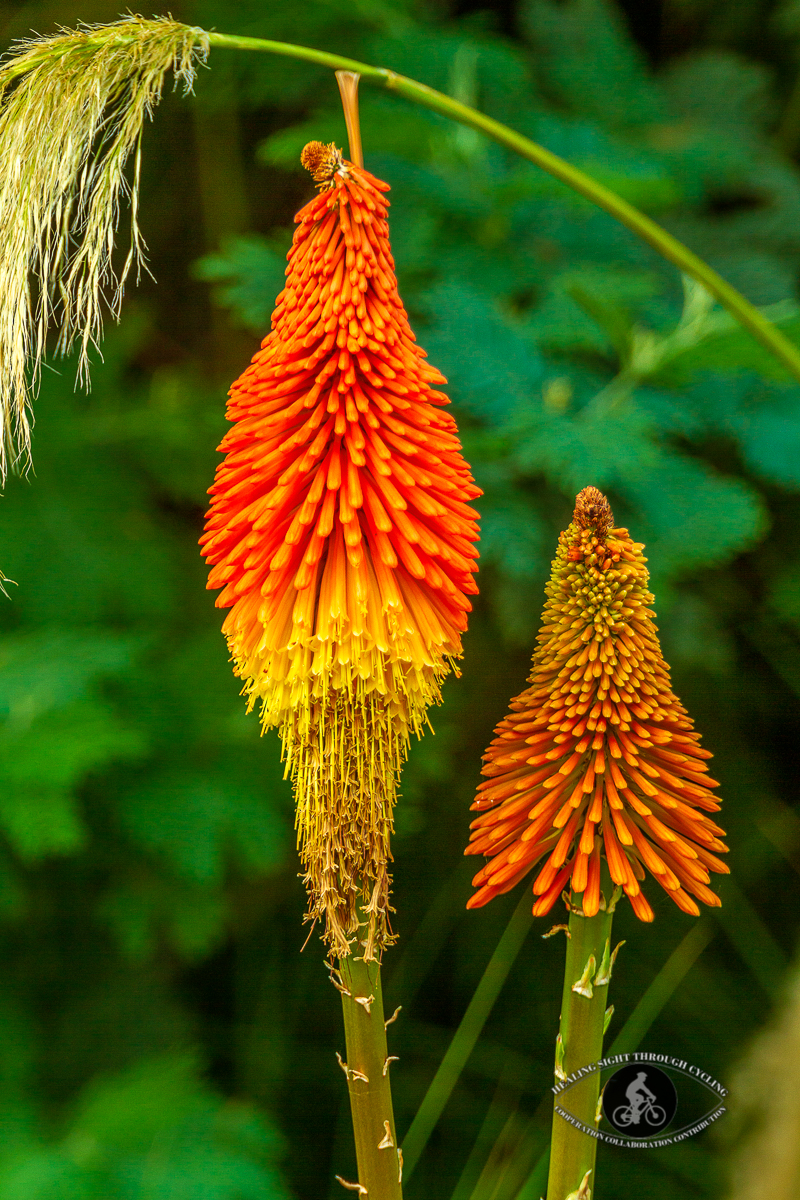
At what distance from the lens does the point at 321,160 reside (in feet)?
1.01

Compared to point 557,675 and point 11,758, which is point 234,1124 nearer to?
point 11,758

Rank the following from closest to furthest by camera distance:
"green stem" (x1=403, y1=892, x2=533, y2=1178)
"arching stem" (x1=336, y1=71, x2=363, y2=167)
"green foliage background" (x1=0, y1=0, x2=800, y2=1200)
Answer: "arching stem" (x1=336, y1=71, x2=363, y2=167)
"green stem" (x1=403, y1=892, x2=533, y2=1178)
"green foliage background" (x1=0, y1=0, x2=800, y2=1200)

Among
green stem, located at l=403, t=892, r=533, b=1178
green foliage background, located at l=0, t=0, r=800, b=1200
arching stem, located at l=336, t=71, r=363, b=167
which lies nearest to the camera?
arching stem, located at l=336, t=71, r=363, b=167

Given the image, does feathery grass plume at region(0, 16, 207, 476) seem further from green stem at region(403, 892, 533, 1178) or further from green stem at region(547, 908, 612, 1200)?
green stem at region(403, 892, 533, 1178)

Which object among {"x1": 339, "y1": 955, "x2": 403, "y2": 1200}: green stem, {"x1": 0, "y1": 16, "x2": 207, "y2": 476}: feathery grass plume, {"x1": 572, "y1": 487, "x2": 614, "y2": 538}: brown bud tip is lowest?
{"x1": 339, "y1": 955, "x2": 403, "y2": 1200}: green stem

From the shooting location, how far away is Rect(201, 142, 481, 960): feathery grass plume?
0.34 m

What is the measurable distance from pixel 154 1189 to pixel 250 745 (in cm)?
64

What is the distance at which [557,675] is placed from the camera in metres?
0.34

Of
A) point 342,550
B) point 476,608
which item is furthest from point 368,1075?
point 476,608

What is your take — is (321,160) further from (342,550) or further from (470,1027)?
(470,1027)

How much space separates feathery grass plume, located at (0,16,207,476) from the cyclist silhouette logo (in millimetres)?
339

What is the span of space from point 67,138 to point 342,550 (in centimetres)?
17

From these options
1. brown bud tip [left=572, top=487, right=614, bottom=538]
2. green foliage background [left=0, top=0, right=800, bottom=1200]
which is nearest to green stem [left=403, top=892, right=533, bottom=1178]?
green foliage background [left=0, top=0, right=800, bottom=1200]

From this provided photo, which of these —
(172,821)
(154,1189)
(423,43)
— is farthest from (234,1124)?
(423,43)
